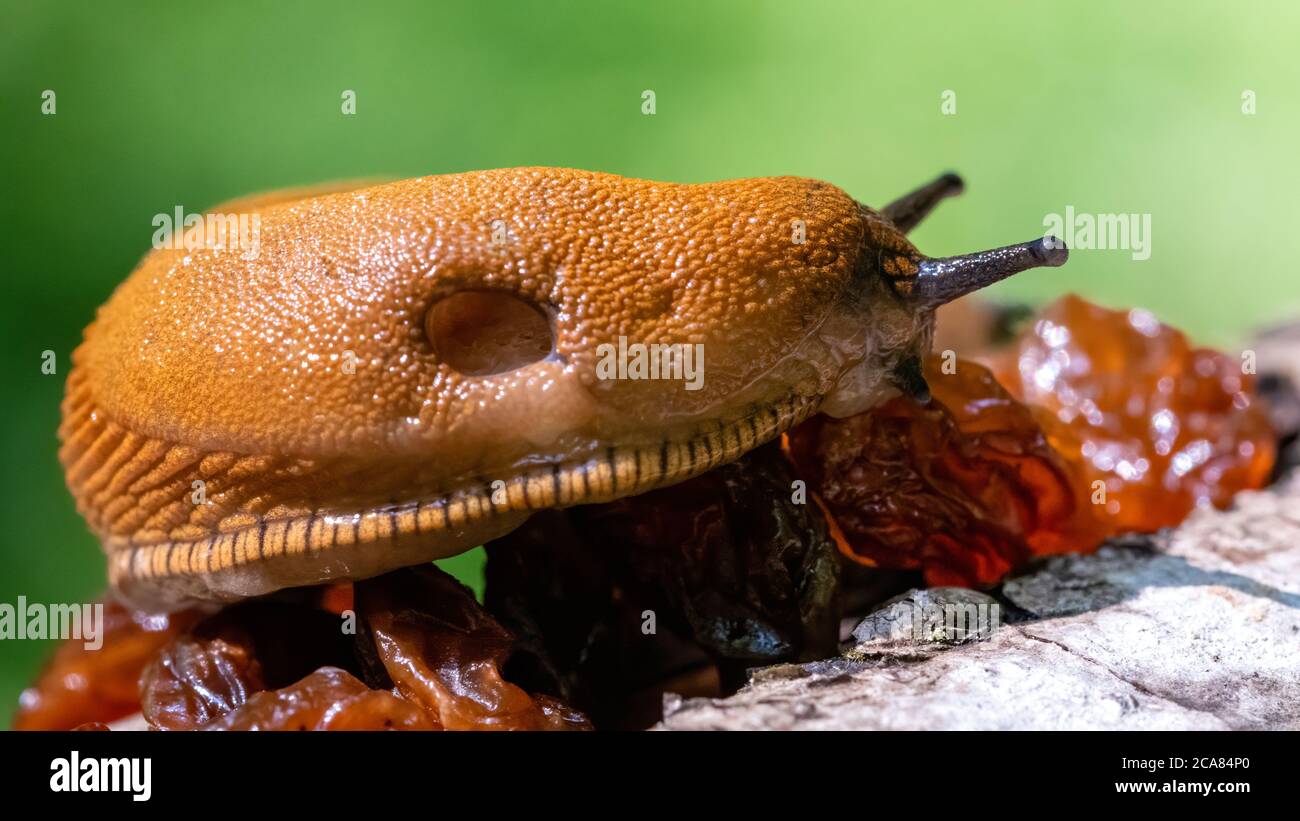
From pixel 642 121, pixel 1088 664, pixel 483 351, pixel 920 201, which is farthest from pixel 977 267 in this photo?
pixel 642 121

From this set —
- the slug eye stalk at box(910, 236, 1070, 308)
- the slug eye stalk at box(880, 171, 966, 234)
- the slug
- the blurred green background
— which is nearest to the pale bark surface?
the slug

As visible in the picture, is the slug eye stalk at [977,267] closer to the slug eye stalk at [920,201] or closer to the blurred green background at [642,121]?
the slug eye stalk at [920,201]

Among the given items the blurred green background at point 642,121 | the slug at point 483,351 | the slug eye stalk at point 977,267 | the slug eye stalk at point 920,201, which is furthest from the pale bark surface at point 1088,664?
the blurred green background at point 642,121

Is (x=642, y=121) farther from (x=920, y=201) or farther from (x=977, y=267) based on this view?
(x=977, y=267)

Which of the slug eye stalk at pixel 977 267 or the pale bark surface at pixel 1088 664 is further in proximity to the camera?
the slug eye stalk at pixel 977 267

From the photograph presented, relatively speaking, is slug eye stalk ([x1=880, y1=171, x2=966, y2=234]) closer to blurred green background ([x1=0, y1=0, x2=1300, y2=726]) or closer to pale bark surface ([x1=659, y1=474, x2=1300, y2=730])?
pale bark surface ([x1=659, y1=474, x2=1300, y2=730])
